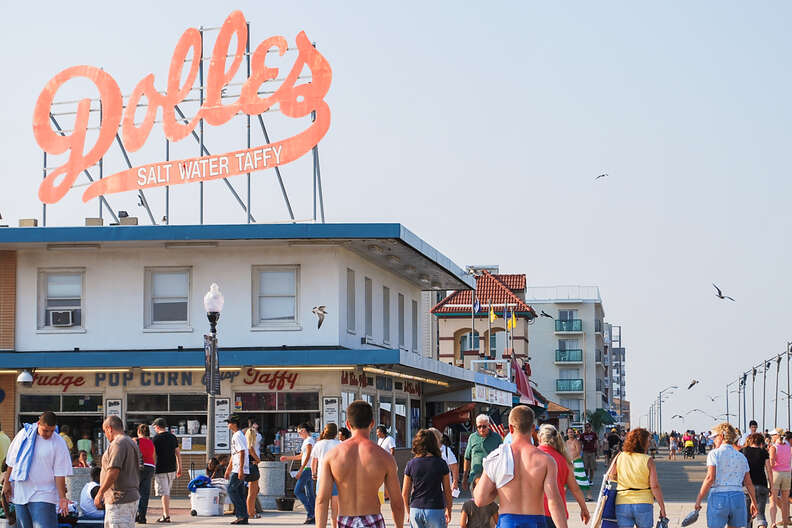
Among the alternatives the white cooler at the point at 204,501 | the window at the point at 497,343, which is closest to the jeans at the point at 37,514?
the white cooler at the point at 204,501

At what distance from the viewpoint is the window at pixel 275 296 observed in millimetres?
31312

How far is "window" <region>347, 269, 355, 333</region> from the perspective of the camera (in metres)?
32.3

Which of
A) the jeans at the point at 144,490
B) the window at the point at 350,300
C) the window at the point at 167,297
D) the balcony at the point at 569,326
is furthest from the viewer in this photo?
the balcony at the point at 569,326

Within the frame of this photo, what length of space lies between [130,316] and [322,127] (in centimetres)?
654

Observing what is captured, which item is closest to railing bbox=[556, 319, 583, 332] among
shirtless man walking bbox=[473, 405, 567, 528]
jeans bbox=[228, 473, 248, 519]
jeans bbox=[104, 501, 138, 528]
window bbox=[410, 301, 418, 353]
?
window bbox=[410, 301, 418, 353]

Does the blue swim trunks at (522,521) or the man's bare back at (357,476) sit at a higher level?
the man's bare back at (357,476)

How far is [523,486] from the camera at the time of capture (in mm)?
10312

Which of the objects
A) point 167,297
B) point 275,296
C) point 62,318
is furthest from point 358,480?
point 62,318

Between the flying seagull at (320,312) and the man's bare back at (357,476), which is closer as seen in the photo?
the man's bare back at (357,476)

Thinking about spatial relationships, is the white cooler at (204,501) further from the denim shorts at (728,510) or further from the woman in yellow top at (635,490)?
the woman in yellow top at (635,490)

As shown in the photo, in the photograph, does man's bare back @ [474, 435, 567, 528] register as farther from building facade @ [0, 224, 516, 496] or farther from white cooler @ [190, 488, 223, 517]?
building facade @ [0, 224, 516, 496]

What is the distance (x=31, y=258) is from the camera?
31.6 m

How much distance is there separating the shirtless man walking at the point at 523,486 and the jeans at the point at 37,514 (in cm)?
579

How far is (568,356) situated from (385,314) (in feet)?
301
